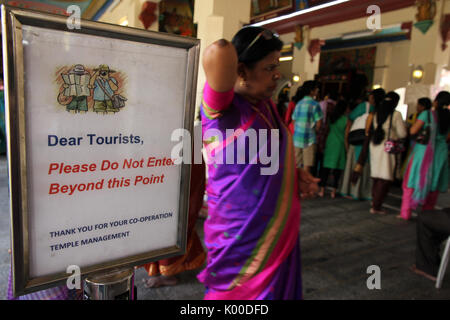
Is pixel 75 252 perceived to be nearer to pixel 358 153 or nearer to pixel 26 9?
pixel 26 9

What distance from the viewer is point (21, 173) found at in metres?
0.62

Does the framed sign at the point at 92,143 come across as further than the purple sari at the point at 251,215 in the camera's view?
No

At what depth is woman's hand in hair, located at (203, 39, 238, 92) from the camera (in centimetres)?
89

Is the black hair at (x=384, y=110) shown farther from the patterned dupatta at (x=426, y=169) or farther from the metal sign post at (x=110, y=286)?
the metal sign post at (x=110, y=286)

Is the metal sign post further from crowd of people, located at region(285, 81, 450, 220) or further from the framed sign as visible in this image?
crowd of people, located at region(285, 81, 450, 220)

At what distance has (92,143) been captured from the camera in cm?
70

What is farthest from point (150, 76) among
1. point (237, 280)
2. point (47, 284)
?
point (237, 280)

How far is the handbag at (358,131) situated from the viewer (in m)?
4.16

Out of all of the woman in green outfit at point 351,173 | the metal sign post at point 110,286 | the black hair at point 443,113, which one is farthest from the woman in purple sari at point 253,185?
the woman in green outfit at point 351,173

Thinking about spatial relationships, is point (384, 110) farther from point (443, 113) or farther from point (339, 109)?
point (339, 109)

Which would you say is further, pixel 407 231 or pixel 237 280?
pixel 407 231

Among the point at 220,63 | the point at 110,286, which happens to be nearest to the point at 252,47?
the point at 220,63

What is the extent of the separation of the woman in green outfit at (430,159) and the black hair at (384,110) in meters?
0.29

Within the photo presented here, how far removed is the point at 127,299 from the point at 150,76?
0.51m
